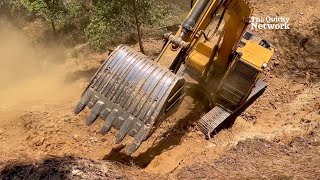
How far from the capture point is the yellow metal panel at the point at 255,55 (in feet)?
30.5

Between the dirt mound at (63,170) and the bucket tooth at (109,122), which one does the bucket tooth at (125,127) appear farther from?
the dirt mound at (63,170)

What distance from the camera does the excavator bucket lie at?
22.1 ft

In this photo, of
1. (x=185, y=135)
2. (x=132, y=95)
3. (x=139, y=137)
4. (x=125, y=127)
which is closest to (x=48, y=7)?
(x=185, y=135)

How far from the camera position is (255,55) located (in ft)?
31.4

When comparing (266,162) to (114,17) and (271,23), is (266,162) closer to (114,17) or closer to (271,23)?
(114,17)

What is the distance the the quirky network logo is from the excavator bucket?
25.6 feet

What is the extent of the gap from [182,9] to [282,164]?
40.1 ft

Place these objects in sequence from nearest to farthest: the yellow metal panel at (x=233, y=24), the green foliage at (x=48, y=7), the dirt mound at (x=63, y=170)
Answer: the dirt mound at (x=63, y=170)
the yellow metal panel at (x=233, y=24)
the green foliage at (x=48, y=7)

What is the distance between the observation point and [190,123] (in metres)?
9.49

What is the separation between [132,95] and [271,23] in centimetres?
867

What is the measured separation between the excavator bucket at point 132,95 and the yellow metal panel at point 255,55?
2886mm

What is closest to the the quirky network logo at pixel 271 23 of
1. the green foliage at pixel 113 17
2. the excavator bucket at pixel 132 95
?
the green foliage at pixel 113 17

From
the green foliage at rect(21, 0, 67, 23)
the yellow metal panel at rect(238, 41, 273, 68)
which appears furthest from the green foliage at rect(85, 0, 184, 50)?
the yellow metal panel at rect(238, 41, 273, 68)

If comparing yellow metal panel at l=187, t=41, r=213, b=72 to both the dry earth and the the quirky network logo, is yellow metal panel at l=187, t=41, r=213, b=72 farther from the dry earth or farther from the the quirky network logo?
the the quirky network logo
